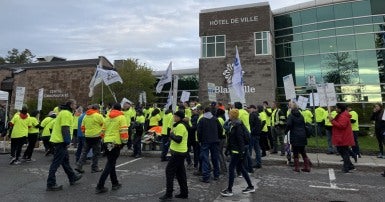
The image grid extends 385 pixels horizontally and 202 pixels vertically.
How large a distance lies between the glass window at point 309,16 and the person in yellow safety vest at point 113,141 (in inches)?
992

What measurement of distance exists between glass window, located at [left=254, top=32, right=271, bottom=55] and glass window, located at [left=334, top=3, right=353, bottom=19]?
572 cm

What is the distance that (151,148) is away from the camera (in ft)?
42.9

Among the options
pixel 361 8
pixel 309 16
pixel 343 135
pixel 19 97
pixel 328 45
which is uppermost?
pixel 309 16

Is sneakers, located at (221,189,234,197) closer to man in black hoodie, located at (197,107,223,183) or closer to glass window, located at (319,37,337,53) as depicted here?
man in black hoodie, located at (197,107,223,183)

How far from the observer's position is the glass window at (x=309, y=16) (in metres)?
28.4

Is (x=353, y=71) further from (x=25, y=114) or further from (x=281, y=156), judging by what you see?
(x=25, y=114)

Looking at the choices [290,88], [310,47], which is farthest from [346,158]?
[310,47]

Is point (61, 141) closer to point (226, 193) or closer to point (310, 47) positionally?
point (226, 193)

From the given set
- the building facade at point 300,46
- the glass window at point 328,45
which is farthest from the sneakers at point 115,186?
the glass window at point 328,45

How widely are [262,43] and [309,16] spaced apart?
15.2 ft

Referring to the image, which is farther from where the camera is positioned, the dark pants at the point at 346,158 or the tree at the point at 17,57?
the tree at the point at 17,57

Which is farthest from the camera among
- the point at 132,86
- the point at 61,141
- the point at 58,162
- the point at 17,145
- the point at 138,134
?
the point at 132,86

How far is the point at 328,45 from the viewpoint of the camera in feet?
90.5

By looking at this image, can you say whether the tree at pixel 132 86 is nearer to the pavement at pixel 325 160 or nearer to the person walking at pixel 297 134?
the pavement at pixel 325 160
